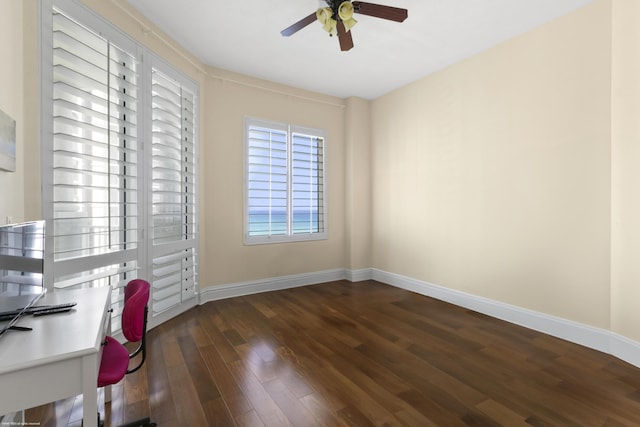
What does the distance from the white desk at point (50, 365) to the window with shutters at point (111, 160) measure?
116 centimetres

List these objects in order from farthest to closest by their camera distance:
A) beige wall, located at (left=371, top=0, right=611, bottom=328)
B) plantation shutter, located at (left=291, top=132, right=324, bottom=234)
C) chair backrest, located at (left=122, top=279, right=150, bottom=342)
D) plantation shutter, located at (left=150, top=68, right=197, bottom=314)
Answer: plantation shutter, located at (left=291, top=132, right=324, bottom=234)
plantation shutter, located at (left=150, top=68, right=197, bottom=314)
beige wall, located at (left=371, top=0, right=611, bottom=328)
chair backrest, located at (left=122, top=279, right=150, bottom=342)

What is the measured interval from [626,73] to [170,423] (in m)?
4.08

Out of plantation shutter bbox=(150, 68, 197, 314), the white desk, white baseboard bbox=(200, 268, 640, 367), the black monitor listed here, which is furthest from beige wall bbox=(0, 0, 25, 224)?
white baseboard bbox=(200, 268, 640, 367)

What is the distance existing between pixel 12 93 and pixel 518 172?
415 cm

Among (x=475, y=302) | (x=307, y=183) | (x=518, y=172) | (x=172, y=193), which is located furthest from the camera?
(x=307, y=183)

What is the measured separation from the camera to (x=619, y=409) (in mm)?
1784

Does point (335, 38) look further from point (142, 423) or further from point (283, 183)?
point (142, 423)

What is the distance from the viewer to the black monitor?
1.24 metres

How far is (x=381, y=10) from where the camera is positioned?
221cm

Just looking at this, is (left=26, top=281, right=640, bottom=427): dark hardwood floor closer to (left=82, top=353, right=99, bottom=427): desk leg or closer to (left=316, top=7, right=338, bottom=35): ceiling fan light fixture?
(left=82, top=353, right=99, bottom=427): desk leg

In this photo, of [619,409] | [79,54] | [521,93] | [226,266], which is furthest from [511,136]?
[79,54]

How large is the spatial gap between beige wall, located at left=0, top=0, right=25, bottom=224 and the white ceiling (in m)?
1.11

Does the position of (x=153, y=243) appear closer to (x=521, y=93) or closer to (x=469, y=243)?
(x=469, y=243)

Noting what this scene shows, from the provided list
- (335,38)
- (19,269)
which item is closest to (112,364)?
(19,269)
